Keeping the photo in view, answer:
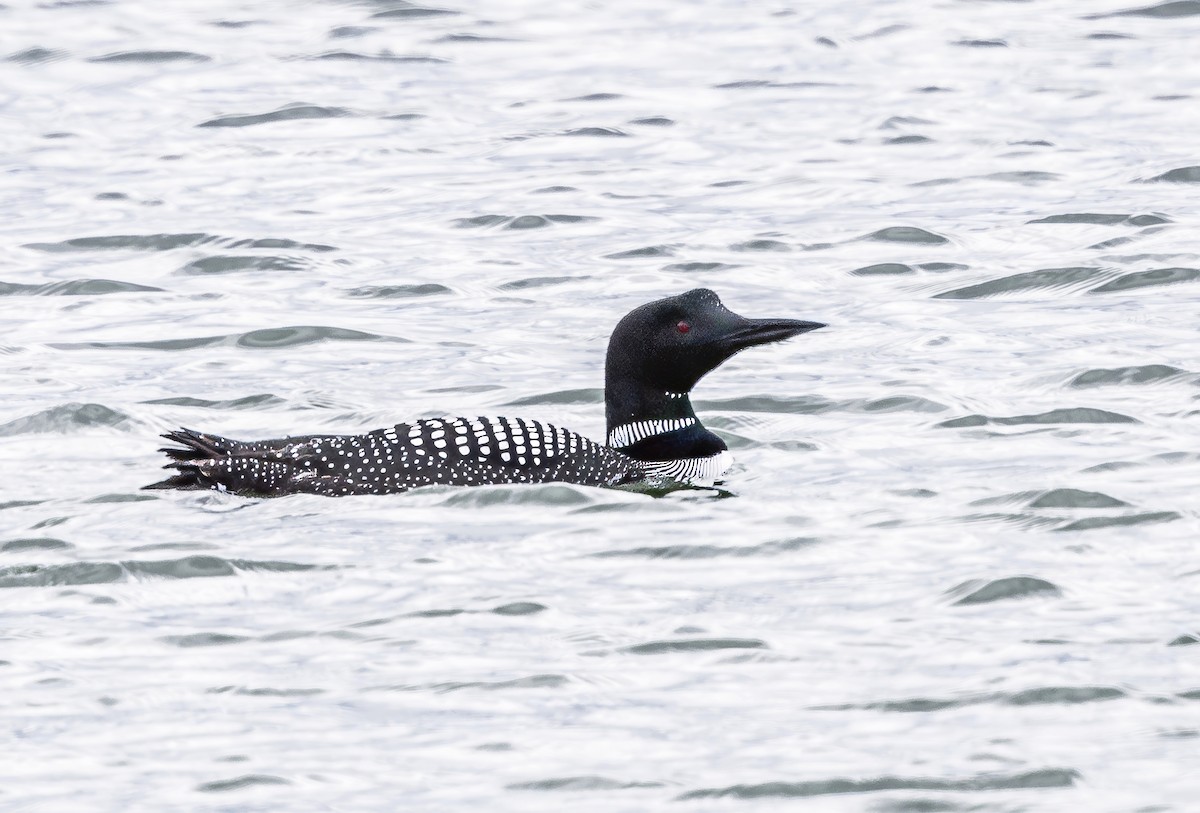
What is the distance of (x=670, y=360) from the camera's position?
8.02 m

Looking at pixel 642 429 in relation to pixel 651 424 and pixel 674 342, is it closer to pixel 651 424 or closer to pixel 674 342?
pixel 651 424

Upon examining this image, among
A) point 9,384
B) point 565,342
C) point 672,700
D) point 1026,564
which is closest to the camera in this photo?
point 672,700

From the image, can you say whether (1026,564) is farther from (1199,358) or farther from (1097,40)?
(1097,40)

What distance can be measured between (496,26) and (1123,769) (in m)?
12.4

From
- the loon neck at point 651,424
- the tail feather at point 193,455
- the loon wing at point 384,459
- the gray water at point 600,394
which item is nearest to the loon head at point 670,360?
the loon neck at point 651,424

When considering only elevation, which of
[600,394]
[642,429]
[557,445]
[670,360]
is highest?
[670,360]

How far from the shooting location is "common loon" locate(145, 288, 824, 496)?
7.36m

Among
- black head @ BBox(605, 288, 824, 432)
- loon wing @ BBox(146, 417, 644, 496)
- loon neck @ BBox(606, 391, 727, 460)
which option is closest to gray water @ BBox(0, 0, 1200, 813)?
loon wing @ BBox(146, 417, 644, 496)

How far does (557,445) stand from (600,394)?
5.54 feet

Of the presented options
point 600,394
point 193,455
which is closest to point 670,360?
point 600,394

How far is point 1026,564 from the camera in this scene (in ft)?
22.1

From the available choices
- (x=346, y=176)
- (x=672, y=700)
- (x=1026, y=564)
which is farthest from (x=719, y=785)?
(x=346, y=176)

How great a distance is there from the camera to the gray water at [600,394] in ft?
18.0

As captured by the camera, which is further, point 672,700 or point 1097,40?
point 1097,40
